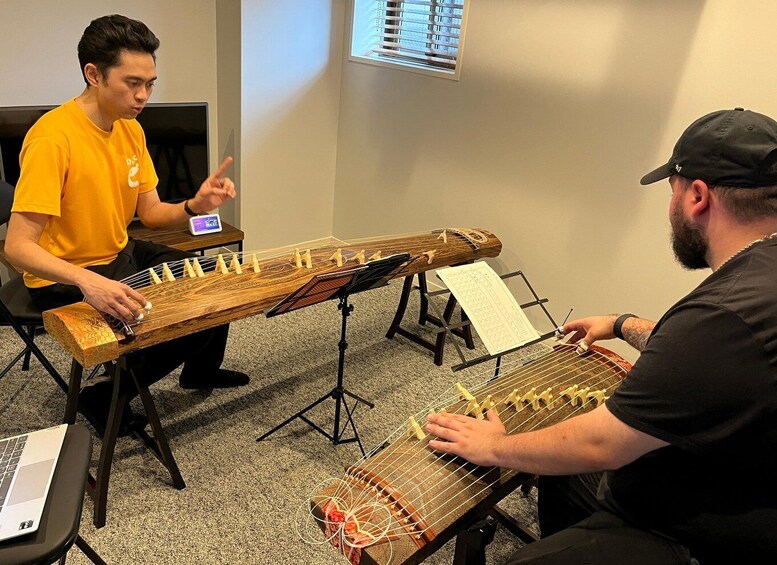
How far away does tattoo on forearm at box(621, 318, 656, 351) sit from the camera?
5.25 feet

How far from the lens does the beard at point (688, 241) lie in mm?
1137

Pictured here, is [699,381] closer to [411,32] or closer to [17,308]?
[17,308]

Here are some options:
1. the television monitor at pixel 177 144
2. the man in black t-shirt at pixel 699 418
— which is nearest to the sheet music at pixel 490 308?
the man in black t-shirt at pixel 699 418

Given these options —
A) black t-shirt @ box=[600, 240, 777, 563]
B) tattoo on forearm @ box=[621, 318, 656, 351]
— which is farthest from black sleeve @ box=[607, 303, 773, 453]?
tattoo on forearm @ box=[621, 318, 656, 351]

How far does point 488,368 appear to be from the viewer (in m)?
2.79

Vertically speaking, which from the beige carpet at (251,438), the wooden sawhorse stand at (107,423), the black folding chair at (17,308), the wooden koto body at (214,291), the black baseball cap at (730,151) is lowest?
the beige carpet at (251,438)

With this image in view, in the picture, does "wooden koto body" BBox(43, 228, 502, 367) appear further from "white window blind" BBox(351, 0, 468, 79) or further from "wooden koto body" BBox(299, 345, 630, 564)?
"white window blind" BBox(351, 0, 468, 79)

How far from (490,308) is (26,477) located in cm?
117

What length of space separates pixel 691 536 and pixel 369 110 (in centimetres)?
286

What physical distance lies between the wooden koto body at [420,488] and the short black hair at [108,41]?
1388 millimetres

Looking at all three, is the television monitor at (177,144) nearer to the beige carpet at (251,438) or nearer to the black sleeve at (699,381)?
the beige carpet at (251,438)

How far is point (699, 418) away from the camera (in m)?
0.98

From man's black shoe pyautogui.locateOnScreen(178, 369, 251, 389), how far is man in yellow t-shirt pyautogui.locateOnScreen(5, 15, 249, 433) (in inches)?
12.5

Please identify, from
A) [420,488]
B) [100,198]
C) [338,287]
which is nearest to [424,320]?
[338,287]
